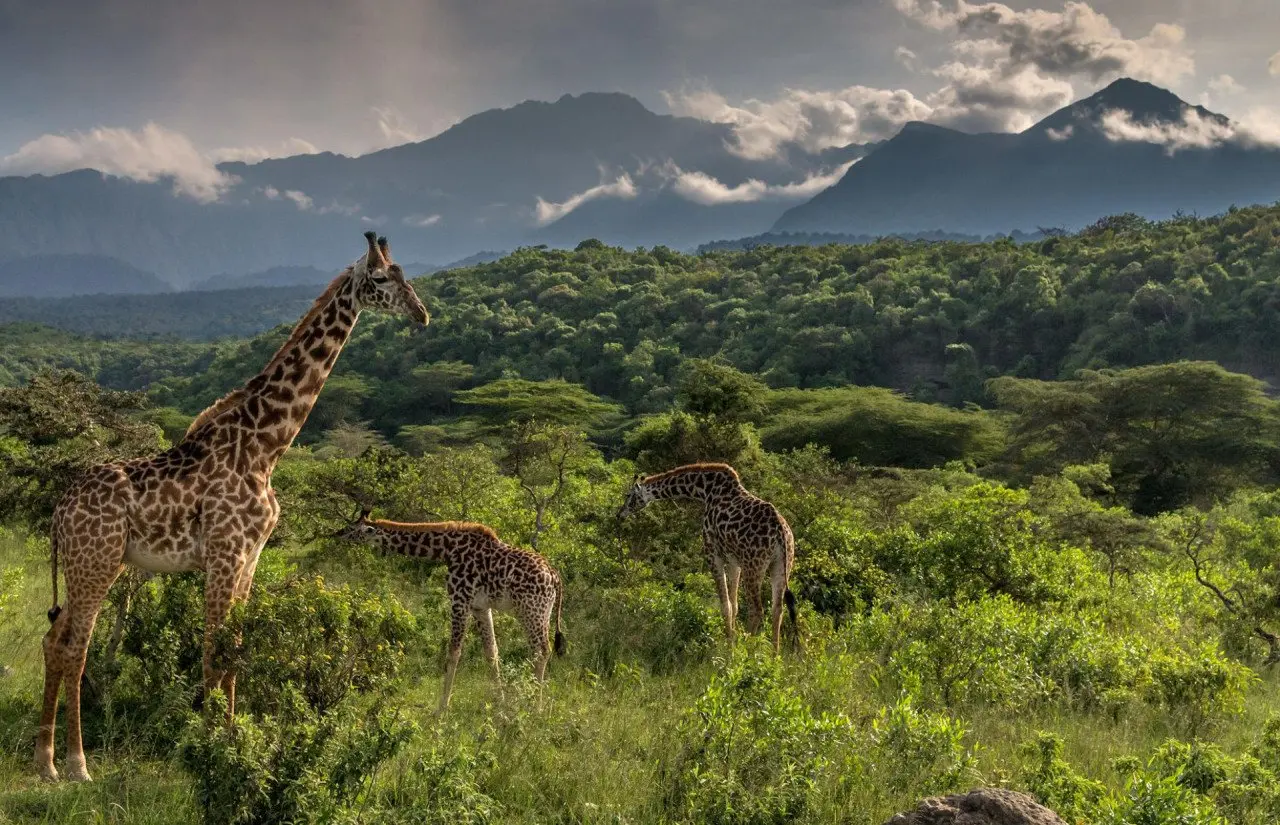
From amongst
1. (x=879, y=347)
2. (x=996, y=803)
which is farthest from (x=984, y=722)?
(x=879, y=347)

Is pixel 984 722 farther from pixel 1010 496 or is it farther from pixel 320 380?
pixel 1010 496

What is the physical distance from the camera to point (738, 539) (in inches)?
392

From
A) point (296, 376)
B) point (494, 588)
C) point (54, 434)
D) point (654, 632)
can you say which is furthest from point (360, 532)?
point (296, 376)

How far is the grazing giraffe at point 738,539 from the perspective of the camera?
9664 mm

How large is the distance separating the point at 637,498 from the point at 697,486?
2.93 ft

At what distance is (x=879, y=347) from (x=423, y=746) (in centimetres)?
6057

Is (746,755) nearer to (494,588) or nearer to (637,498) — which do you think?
(494,588)

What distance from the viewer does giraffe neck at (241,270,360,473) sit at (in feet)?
20.4

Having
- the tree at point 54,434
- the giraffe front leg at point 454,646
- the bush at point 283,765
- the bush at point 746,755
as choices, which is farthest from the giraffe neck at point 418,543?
the bush at point 283,765

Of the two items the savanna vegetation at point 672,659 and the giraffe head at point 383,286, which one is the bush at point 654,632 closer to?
the savanna vegetation at point 672,659

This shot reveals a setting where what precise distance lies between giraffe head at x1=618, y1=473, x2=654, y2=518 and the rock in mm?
7555

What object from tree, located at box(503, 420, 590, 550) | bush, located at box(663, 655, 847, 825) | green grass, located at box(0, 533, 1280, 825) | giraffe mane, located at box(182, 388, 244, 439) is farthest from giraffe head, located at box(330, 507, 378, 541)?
bush, located at box(663, 655, 847, 825)

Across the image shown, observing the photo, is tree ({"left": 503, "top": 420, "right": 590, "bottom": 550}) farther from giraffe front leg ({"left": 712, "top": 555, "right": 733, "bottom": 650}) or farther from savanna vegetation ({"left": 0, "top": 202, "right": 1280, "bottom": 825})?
giraffe front leg ({"left": 712, "top": 555, "right": 733, "bottom": 650})

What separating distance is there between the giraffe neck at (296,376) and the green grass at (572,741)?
7.00 feet
